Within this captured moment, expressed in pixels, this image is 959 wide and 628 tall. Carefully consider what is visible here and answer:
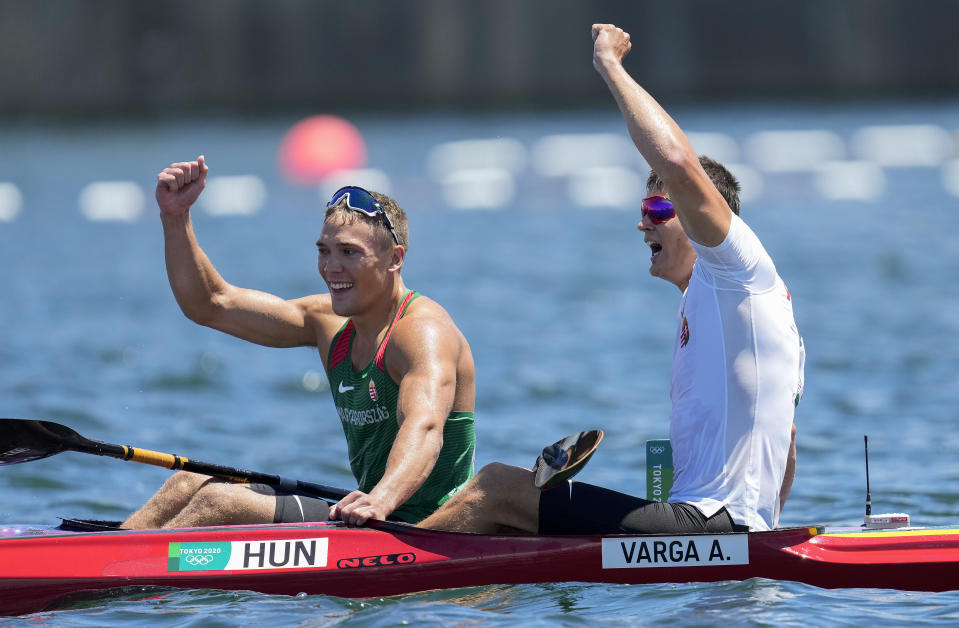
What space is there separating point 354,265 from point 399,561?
3.81 feet

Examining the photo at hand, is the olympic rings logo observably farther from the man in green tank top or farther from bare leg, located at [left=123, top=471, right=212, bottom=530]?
bare leg, located at [left=123, top=471, right=212, bottom=530]

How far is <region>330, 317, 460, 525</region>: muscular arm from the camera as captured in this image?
16.9ft

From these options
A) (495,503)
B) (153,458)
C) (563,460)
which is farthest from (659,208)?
(153,458)

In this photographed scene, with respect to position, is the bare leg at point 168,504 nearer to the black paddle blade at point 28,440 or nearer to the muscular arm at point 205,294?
the black paddle blade at point 28,440

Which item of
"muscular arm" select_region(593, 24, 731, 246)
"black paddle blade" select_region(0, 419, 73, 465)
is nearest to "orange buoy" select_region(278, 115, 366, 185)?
"black paddle blade" select_region(0, 419, 73, 465)

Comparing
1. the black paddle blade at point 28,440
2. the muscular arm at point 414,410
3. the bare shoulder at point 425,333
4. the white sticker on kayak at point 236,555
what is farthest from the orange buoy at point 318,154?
the white sticker on kayak at point 236,555

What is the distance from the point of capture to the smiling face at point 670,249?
5.28m

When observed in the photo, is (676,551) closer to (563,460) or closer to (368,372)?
(563,460)

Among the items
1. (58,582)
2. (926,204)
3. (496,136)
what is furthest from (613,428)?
(496,136)

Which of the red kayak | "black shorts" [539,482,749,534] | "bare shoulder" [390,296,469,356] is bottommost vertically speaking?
the red kayak

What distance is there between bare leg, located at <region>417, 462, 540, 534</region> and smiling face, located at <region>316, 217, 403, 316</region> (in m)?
0.84

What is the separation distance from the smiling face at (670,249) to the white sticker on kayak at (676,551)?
38.1 inches

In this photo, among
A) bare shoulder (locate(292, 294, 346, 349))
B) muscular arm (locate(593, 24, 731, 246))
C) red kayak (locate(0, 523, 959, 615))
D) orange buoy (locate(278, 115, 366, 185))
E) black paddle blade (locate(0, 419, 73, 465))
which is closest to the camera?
muscular arm (locate(593, 24, 731, 246))

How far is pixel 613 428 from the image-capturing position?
10.3 metres
